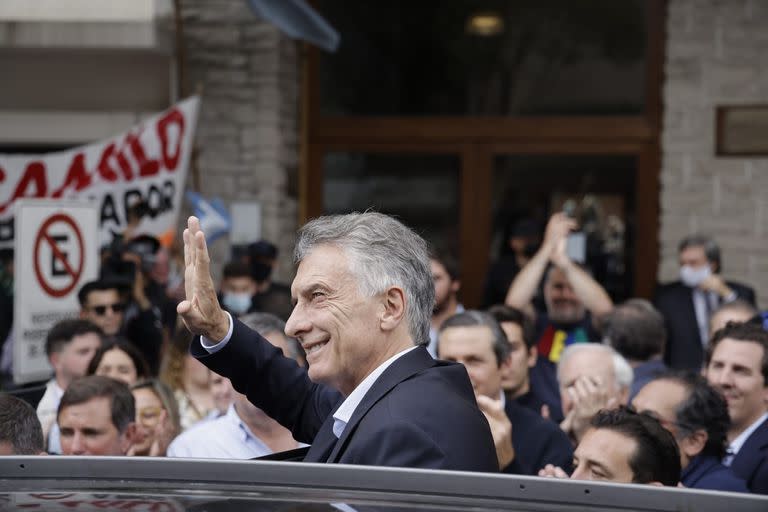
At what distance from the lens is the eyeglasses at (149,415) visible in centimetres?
486

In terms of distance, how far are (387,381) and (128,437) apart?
2.07m

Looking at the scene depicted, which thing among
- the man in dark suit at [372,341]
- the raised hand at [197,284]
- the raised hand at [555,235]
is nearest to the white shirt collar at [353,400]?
the man in dark suit at [372,341]

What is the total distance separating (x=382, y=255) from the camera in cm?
265

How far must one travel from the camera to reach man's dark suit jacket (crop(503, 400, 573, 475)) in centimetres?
426

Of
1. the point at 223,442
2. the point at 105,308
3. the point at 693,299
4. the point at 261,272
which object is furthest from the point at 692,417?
the point at 261,272

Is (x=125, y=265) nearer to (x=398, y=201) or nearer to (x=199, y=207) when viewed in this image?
(x=199, y=207)

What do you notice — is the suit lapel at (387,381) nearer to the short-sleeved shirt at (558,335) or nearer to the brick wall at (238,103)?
the short-sleeved shirt at (558,335)

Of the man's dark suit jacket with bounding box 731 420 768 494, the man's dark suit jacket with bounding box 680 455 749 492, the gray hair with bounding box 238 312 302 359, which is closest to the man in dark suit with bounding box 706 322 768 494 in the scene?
the man's dark suit jacket with bounding box 731 420 768 494

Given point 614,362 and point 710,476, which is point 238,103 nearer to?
point 614,362

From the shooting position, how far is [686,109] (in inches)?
362

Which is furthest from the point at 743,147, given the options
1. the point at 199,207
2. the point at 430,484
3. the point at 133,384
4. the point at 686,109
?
the point at 430,484

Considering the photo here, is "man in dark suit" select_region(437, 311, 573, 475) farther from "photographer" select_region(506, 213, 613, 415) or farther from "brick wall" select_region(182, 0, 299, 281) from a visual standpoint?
"brick wall" select_region(182, 0, 299, 281)

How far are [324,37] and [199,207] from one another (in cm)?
167

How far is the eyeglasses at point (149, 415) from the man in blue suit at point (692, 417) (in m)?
2.00
